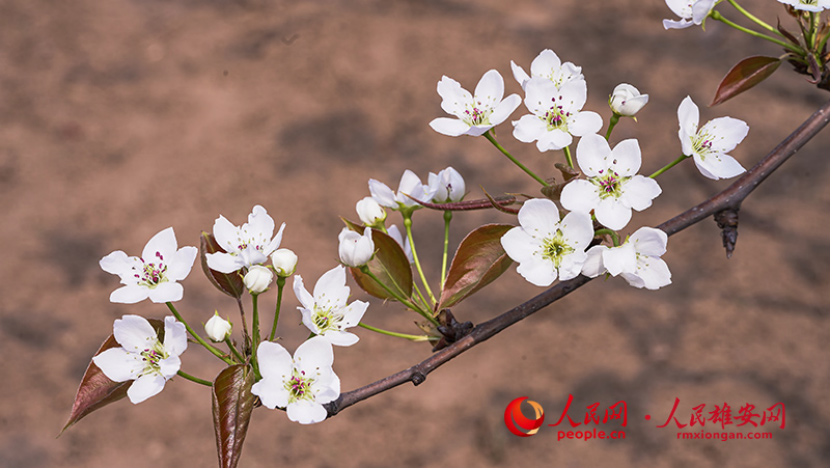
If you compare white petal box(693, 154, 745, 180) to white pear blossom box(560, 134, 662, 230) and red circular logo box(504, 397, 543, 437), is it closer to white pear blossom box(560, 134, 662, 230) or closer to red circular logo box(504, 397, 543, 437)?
white pear blossom box(560, 134, 662, 230)

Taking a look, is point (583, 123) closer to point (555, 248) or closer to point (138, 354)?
point (555, 248)

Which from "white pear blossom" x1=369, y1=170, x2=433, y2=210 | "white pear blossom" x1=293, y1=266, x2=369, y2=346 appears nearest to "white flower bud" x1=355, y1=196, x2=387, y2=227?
"white pear blossom" x1=369, y1=170, x2=433, y2=210

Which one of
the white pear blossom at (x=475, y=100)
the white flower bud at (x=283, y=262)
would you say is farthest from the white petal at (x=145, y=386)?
the white pear blossom at (x=475, y=100)

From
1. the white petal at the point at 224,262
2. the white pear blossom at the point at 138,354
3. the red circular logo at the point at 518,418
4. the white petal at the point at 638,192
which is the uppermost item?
the white petal at the point at 638,192

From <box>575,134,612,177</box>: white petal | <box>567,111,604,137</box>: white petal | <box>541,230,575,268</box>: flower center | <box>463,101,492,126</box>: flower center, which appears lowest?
<box>541,230,575,268</box>: flower center

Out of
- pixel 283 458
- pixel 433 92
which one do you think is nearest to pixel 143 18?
pixel 433 92

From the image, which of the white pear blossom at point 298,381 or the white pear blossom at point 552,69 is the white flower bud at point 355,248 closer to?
the white pear blossom at point 298,381

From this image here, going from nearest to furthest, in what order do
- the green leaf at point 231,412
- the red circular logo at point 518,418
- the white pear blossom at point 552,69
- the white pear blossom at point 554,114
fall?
the green leaf at point 231,412
the white pear blossom at point 554,114
the white pear blossom at point 552,69
the red circular logo at point 518,418
